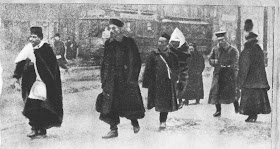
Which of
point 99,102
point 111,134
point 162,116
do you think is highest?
point 99,102

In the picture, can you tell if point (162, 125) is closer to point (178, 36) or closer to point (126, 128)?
point (126, 128)

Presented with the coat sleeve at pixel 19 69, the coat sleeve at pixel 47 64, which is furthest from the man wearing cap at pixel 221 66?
the coat sleeve at pixel 19 69

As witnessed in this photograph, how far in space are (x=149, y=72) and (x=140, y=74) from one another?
0.29 ft

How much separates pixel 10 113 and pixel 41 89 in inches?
14.8

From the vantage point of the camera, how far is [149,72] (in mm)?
4035

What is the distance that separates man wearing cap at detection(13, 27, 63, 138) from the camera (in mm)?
3889

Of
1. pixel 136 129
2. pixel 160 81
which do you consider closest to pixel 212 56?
pixel 160 81

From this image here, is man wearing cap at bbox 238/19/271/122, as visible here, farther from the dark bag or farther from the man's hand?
the man's hand

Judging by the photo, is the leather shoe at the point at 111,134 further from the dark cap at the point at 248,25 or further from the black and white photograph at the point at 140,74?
the dark cap at the point at 248,25

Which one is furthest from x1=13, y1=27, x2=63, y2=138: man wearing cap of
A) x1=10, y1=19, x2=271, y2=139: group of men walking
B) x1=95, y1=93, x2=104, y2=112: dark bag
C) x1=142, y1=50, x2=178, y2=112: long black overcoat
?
x1=142, y1=50, x2=178, y2=112: long black overcoat

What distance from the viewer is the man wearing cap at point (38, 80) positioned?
153 inches

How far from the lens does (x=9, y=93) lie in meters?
3.92

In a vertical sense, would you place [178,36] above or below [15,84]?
above

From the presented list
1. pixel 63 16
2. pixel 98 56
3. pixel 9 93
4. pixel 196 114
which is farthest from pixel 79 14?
pixel 196 114
